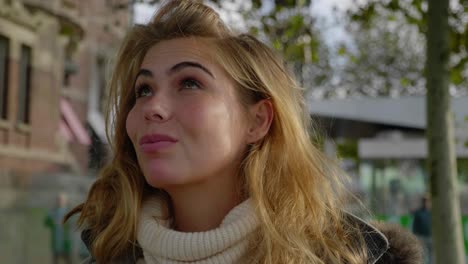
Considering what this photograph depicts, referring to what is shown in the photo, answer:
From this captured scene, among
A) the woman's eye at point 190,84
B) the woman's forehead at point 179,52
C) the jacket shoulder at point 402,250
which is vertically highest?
the woman's forehead at point 179,52

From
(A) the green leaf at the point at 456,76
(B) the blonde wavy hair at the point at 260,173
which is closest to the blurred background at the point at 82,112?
(A) the green leaf at the point at 456,76

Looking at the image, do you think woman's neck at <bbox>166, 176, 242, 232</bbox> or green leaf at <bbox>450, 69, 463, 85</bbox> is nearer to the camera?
woman's neck at <bbox>166, 176, 242, 232</bbox>

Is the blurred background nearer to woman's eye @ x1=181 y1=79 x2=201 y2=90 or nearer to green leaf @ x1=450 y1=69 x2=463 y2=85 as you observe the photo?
green leaf @ x1=450 y1=69 x2=463 y2=85

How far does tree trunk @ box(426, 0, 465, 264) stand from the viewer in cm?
525

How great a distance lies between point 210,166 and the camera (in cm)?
217

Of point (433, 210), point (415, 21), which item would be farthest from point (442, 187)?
point (415, 21)

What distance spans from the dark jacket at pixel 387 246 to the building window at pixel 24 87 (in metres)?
11.1

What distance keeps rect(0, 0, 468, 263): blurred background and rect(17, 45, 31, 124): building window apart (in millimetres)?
19

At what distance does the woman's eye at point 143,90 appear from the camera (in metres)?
2.29

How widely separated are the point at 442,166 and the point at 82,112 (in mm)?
14431

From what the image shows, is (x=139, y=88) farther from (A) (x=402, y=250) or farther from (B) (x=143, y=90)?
(A) (x=402, y=250)

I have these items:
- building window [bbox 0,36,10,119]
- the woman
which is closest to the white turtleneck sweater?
the woman

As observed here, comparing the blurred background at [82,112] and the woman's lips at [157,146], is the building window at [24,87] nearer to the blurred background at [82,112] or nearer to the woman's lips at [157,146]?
the blurred background at [82,112]

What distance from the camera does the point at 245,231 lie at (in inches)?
84.7
